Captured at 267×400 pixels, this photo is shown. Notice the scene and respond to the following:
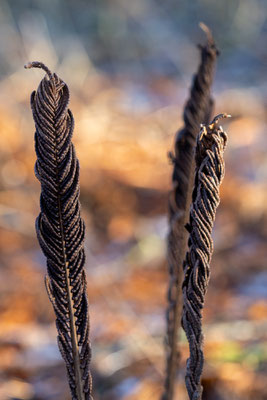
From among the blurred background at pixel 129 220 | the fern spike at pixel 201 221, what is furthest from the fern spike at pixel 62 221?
the blurred background at pixel 129 220

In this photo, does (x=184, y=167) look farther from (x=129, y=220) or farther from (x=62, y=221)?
(x=129, y=220)

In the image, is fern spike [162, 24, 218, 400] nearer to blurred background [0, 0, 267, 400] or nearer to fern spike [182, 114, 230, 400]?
fern spike [182, 114, 230, 400]

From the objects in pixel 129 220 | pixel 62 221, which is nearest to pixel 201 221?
Answer: pixel 62 221

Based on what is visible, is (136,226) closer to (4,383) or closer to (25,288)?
(25,288)

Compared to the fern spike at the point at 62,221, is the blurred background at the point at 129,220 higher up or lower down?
higher up

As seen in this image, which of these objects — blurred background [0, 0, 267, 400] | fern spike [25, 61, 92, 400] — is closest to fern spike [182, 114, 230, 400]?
fern spike [25, 61, 92, 400]

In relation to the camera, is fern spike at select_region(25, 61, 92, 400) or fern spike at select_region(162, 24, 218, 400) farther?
fern spike at select_region(162, 24, 218, 400)

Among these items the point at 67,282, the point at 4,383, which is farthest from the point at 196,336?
the point at 4,383

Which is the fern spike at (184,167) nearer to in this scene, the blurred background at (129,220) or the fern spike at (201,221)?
the fern spike at (201,221)
